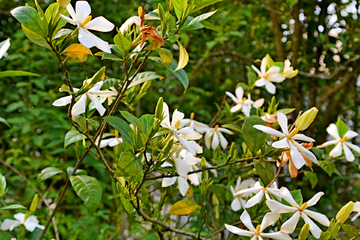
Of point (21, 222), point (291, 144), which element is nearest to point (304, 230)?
point (291, 144)

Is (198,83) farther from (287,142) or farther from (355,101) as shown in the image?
(287,142)

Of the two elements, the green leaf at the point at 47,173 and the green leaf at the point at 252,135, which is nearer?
the green leaf at the point at 252,135

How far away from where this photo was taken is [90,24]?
50 cm

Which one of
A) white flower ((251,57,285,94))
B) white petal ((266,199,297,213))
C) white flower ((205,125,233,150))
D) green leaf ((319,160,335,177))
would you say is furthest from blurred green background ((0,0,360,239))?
white petal ((266,199,297,213))

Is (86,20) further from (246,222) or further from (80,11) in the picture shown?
(246,222)

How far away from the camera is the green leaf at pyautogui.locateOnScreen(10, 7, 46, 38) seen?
0.47 meters

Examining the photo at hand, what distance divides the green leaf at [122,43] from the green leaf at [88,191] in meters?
0.30

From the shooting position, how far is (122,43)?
1.76ft

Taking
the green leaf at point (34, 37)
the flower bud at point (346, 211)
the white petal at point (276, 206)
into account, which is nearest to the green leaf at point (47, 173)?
the green leaf at point (34, 37)

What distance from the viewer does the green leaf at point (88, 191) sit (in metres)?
0.63

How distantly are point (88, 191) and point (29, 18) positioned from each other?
353mm

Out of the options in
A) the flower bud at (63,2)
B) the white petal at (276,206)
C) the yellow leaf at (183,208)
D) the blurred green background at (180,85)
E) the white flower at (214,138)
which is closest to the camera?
the flower bud at (63,2)

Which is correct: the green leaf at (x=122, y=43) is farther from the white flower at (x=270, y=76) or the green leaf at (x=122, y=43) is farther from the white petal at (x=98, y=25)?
the white flower at (x=270, y=76)

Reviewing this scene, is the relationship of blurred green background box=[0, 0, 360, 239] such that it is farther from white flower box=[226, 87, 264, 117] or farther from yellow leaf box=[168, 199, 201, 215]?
yellow leaf box=[168, 199, 201, 215]
